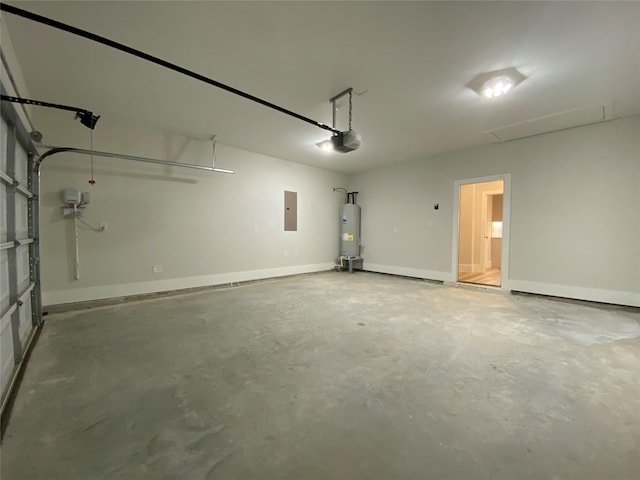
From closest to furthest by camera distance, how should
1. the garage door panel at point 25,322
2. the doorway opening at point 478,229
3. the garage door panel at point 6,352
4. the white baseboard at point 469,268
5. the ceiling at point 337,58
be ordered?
A: 1. the garage door panel at point 6,352
2. the ceiling at point 337,58
3. the garage door panel at point 25,322
4. the doorway opening at point 478,229
5. the white baseboard at point 469,268

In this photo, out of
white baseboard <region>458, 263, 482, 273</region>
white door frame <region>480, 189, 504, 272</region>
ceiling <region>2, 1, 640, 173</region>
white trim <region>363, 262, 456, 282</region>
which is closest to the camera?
ceiling <region>2, 1, 640, 173</region>

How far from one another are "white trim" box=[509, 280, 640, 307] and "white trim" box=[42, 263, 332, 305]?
4.62 m

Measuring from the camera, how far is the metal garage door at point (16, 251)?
1.96 m

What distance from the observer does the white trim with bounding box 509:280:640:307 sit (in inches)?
153

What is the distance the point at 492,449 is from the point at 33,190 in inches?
186


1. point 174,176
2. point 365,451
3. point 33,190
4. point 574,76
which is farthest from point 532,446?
point 174,176

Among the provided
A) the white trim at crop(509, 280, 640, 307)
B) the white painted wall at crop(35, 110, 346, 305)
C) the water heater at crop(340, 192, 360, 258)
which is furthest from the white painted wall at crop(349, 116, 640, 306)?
the white painted wall at crop(35, 110, 346, 305)

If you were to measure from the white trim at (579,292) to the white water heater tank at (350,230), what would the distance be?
357 centimetres

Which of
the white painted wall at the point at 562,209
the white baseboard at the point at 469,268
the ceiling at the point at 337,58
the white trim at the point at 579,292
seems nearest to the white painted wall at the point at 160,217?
the ceiling at the point at 337,58

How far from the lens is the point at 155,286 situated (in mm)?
4523

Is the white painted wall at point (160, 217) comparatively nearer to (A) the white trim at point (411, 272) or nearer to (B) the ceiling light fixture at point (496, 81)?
(A) the white trim at point (411, 272)

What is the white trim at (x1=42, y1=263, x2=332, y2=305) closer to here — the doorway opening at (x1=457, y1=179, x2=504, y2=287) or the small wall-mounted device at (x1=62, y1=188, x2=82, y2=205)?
the small wall-mounted device at (x1=62, y1=188, x2=82, y2=205)

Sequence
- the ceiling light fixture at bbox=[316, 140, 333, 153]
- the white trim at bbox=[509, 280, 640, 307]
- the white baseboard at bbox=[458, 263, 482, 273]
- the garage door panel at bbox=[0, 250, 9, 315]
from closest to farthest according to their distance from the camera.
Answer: the garage door panel at bbox=[0, 250, 9, 315], the white trim at bbox=[509, 280, 640, 307], the ceiling light fixture at bbox=[316, 140, 333, 153], the white baseboard at bbox=[458, 263, 482, 273]

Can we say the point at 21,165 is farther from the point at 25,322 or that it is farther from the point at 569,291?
the point at 569,291
